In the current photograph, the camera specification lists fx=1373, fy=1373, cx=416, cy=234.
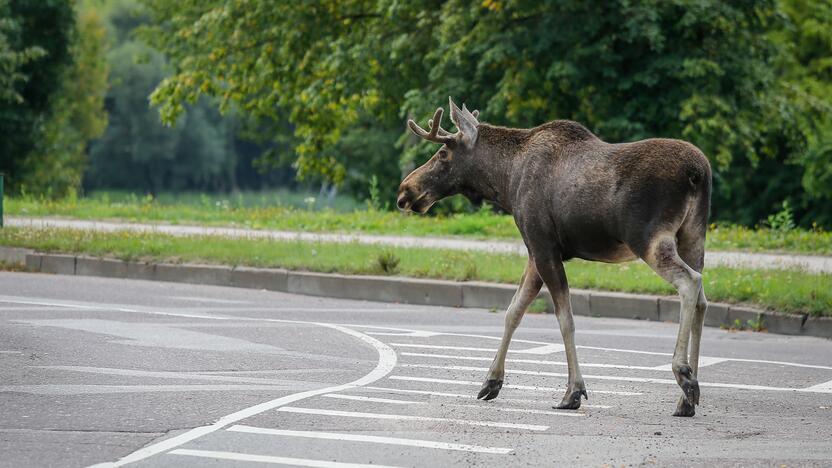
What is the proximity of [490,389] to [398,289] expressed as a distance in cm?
671

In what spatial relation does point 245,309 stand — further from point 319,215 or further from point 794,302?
point 319,215

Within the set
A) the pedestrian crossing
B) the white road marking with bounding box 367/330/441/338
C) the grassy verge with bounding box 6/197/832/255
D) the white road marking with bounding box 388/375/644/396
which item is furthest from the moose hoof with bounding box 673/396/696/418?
the grassy verge with bounding box 6/197/832/255

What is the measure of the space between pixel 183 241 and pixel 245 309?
499 cm

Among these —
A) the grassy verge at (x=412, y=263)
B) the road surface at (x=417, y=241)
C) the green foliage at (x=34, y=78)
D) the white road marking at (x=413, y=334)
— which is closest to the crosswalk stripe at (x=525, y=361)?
the white road marking at (x=413, y=334)

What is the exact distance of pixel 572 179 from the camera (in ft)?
27.5

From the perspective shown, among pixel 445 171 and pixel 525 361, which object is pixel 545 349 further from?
pixel 445 171

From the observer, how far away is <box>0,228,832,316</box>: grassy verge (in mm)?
13539

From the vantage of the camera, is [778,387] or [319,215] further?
[319,215]

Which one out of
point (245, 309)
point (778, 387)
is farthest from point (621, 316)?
point (778, 387)

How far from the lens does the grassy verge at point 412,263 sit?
44.4 feet

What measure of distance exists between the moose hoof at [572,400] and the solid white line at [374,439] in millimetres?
1279

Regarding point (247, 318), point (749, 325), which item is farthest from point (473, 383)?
point (749, 325)

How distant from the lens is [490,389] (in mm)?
8500

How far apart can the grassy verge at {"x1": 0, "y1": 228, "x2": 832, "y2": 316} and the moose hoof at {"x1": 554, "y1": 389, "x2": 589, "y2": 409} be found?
17.2ft
